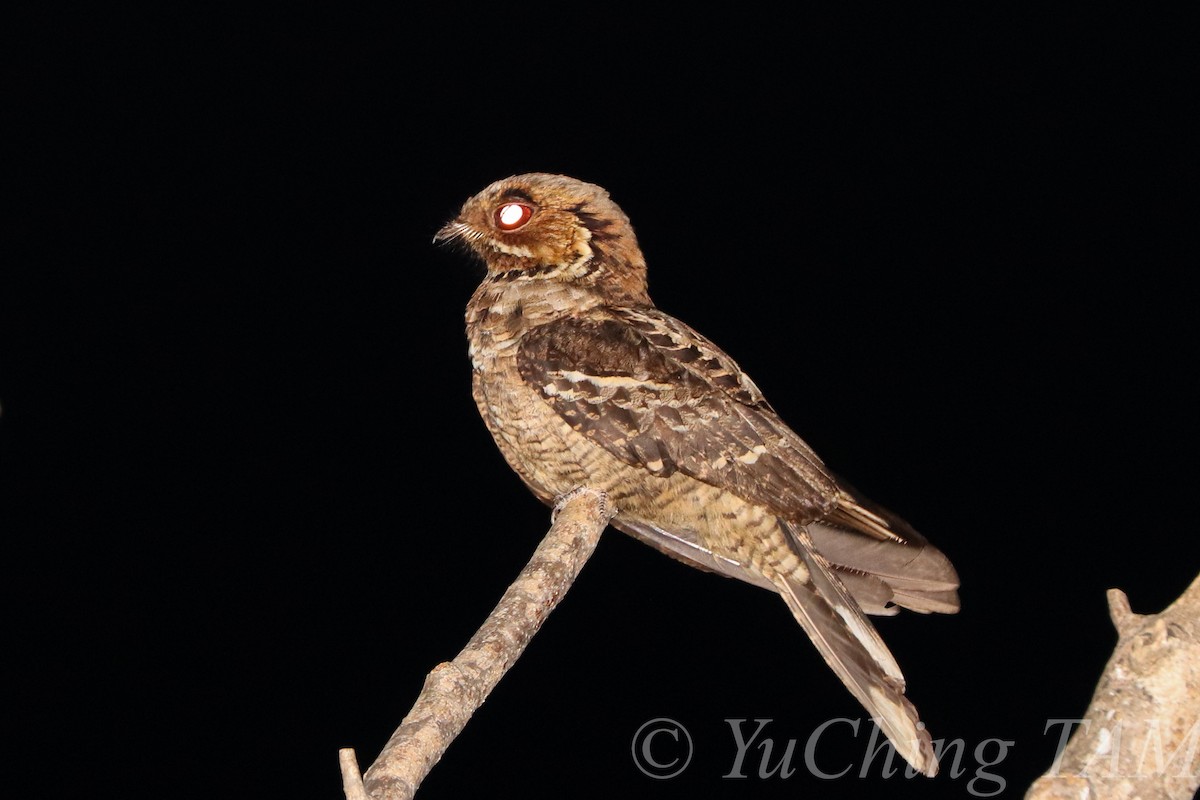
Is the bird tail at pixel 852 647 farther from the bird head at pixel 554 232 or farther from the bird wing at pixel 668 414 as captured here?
the bird head at pixel 554 232

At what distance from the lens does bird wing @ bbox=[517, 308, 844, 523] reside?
2.63 meters

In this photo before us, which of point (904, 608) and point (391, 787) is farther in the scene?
point (904, 608)

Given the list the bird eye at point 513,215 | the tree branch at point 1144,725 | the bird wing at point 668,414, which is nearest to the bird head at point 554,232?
the bird eye at point 513,215

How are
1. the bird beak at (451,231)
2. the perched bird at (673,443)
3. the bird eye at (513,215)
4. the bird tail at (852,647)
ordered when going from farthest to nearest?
1. the bird beak at (451,231)
2. the bird eye at (513,215)
3. the perched bird at (673,443)
4. the bird tail at (852,647)

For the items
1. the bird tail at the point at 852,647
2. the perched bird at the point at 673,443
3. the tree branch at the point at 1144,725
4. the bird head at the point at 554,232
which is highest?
the bird head at the point at 554,232

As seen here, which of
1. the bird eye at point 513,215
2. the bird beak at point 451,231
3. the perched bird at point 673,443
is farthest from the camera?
the bird beak at point 451,231

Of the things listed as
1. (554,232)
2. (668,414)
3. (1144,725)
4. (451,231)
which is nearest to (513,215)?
(554,232)

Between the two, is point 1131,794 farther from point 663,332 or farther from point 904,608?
point 663,332

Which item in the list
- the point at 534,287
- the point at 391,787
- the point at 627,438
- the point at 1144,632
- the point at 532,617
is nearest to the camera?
the point at 391,787

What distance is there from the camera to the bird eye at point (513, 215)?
284 cm

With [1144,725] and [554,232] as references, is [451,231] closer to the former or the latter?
[554,232]

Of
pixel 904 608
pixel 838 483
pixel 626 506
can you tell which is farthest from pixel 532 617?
pixel 904 608

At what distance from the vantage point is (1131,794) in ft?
5.98

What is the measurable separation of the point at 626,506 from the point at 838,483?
20.1 inches
